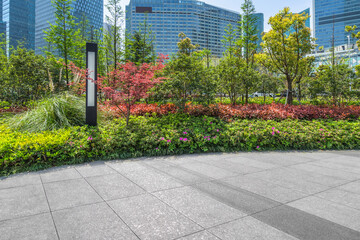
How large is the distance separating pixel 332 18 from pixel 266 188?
123 metres

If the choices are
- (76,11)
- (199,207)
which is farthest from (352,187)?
(76,11)

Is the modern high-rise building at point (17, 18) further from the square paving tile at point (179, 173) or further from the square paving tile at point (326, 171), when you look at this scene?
the square paving tile at point (326, 171)

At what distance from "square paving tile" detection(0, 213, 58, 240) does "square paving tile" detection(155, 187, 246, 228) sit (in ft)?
4.06

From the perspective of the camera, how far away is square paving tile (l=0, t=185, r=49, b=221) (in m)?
2.46

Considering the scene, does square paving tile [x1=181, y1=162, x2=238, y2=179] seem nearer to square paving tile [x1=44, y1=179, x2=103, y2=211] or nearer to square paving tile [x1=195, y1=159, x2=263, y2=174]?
square paving tile [x1=195, y1=159, x2=263, y2=174]

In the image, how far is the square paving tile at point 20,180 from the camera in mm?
3318

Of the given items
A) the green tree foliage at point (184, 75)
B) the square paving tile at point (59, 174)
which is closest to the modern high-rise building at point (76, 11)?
the green tree foliage at point (184, 75)

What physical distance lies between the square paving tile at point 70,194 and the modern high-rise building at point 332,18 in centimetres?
10459

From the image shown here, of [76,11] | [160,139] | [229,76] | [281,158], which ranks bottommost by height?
[281,158]

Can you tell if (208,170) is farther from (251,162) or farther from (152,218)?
(152,218)

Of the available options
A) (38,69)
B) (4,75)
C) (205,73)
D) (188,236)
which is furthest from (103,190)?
(4,75)

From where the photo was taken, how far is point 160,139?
529 centimetres

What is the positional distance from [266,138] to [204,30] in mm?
93374

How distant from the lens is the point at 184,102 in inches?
293
